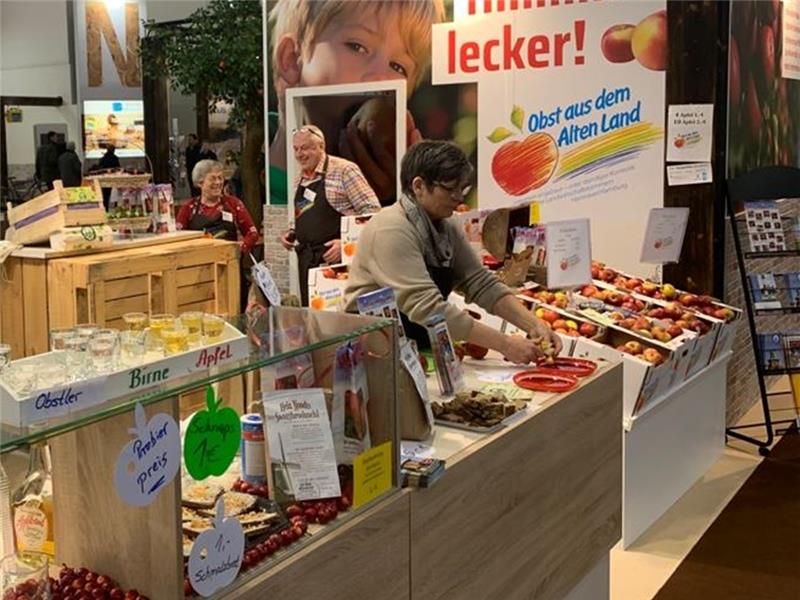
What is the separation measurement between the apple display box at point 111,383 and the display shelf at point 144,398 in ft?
0.08

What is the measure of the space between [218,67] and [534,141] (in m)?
4.00

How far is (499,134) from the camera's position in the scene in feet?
20.5

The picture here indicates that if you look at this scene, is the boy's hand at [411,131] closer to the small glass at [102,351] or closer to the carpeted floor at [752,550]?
the carpeted floor at [752,550]

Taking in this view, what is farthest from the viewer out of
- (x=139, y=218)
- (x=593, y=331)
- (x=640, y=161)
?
(x=139, y=218)

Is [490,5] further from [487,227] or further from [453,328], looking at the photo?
[453,328]

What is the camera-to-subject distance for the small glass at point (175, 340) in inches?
80.5

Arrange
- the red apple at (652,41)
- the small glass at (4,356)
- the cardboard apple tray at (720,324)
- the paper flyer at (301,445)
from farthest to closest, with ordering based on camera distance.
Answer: the red apple at (652,41)
the cardboard apple tray at (720,324)
the paper flyer at (301,445)
the small glass at (4,356)

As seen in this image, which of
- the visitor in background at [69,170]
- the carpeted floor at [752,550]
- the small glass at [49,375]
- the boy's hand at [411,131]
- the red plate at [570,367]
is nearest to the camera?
the small glass at [49,375]

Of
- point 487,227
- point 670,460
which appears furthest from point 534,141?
point 670,460

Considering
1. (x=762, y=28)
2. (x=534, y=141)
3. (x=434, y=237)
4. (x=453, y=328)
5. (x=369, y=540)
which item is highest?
(x=762, y=28)

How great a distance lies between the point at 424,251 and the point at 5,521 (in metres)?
1.88

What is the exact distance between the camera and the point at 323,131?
727 centimetres

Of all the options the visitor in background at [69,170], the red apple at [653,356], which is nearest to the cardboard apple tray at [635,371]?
the red apple at [653,356]

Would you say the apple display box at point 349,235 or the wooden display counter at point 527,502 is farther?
the apple display box at point 349,235
